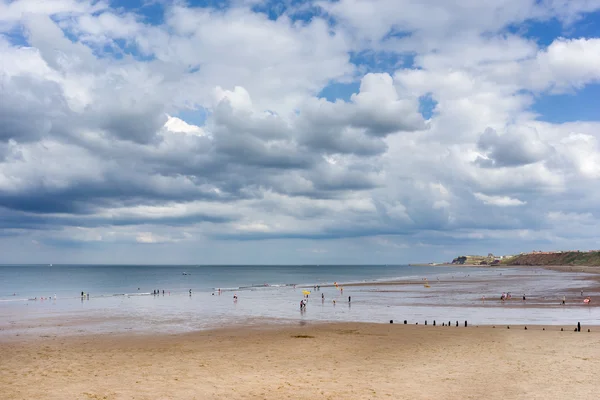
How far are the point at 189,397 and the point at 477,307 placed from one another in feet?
183

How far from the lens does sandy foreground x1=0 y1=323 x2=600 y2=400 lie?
841 inches

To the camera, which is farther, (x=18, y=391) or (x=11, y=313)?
(x=11, y=313)

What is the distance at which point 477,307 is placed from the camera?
6581 cm

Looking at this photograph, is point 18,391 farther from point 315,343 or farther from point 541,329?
point 541,329

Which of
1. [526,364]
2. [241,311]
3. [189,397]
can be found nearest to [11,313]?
[241,311]

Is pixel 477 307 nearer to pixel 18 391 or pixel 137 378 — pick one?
pixel 137 378

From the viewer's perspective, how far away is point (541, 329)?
41.2 m

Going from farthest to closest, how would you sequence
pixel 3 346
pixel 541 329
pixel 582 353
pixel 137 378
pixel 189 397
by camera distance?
pixel 541 329
pixel 3 346
pixel 582 353
pixel 137 378
pixel 189 397

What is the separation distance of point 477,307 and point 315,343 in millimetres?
39170

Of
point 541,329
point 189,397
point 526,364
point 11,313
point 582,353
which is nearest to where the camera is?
point 189,397

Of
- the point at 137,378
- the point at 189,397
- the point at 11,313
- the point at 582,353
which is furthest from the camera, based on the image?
the point at 11,313

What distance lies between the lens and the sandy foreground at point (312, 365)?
70.1 feet

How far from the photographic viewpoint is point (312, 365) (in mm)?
27766

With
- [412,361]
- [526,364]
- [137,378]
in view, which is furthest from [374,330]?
[137,378]
